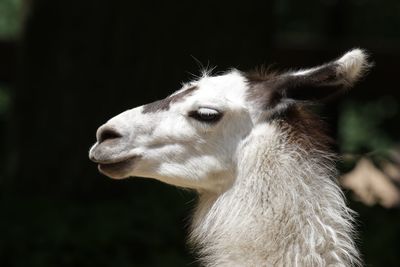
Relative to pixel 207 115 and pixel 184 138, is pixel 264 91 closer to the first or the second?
pixel 207 115

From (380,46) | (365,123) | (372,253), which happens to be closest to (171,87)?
(372,253)

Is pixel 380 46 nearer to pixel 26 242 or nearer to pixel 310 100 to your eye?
pixel 26 242

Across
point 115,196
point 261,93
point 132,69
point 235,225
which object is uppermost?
point 132,69

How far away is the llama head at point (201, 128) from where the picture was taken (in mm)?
4043

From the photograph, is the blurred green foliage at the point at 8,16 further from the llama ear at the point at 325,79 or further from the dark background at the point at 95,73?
the llama ear at the point at 325,79

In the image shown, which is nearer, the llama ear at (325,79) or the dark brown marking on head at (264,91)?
the llama ear at (325,79)

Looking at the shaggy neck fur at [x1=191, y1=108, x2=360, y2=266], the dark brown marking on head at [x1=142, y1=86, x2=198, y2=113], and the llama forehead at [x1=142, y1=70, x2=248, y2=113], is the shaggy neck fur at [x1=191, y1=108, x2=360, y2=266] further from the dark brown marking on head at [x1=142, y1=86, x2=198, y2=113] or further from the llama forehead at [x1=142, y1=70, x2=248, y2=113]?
the dark brown marking on head at [x1=142, y1=86, x2=198, y2=113]

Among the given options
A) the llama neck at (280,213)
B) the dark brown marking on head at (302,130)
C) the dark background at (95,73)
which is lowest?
the llama neck at (280,213)

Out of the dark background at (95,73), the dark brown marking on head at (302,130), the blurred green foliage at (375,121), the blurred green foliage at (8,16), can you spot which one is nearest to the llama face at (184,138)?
the dark brown marking on head at (302,130)

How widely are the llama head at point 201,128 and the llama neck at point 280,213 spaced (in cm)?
9

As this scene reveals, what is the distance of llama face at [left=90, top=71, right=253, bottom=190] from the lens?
13.3ft

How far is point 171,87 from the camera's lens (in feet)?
26.3

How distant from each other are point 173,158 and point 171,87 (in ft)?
13.0

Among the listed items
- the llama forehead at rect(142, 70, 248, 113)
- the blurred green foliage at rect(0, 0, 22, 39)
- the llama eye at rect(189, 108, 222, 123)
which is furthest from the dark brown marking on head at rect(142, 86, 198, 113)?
the blurred green foliage at rect(0, 0, 22, 39)
